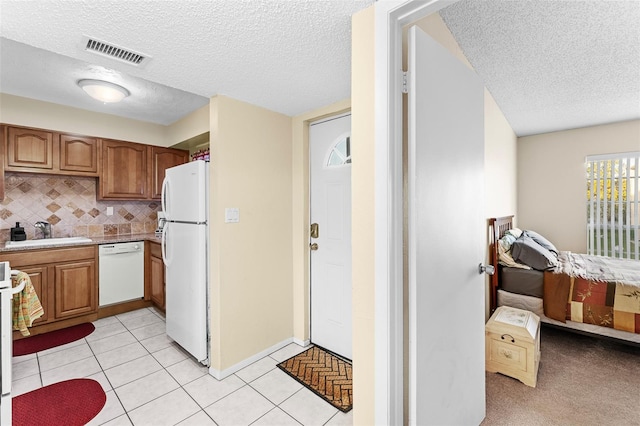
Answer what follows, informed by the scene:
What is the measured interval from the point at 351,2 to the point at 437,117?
62 centimetres

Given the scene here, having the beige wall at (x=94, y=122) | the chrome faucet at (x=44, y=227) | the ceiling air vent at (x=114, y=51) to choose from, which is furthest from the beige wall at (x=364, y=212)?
the chrome faucet at (x=44, y=227)

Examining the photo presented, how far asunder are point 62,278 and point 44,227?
69 cm

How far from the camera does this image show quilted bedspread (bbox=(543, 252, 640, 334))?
2309mm

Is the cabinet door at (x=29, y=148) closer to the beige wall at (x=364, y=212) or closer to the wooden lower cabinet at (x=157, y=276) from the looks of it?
the wooden lower cabinet at (x=157, y=276)

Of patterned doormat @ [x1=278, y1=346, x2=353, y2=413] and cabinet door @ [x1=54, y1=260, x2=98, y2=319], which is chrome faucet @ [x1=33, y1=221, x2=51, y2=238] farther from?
patterned doormat @ [x1=278, y1=346, x2=353, y2=413]

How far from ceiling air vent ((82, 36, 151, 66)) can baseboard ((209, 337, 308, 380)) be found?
2.21m

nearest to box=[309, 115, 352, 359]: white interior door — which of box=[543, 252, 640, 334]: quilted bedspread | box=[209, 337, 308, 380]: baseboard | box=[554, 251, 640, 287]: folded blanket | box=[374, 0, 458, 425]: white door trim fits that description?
box=[209, 337, 308, 380]: baseboard

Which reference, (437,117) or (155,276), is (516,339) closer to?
(437,117)

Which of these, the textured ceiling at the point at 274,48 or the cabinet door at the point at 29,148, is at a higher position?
the textured ceiling at the point at 274,48

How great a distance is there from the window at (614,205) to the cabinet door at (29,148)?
23.1 feet

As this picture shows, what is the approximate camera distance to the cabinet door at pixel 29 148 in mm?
2783

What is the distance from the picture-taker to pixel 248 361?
94.1 inches

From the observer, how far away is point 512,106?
10.7ft

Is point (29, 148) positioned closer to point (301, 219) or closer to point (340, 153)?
point (301, 219)
